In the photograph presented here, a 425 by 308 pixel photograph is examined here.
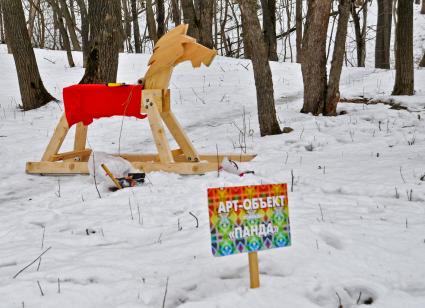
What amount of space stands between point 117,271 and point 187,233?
66 centimetres

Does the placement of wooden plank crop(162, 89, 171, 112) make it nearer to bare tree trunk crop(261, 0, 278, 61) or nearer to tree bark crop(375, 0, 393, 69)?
bare tree trunk crop(261, 0, 278, 61)

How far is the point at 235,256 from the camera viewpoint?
250 centimetres

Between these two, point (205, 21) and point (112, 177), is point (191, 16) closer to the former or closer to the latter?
point (205, 21)

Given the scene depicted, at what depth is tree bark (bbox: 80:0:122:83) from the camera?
25.9 ft

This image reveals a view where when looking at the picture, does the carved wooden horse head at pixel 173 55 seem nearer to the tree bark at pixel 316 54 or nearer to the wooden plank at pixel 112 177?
the wooden plank at pixel 112 177

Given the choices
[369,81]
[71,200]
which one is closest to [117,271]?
[71,200]

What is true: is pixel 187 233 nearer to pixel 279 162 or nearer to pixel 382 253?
pixel 382 253

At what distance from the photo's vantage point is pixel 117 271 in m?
2.38

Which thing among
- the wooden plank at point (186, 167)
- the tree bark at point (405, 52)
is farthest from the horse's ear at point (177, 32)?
the tree bark at point (405, 52)

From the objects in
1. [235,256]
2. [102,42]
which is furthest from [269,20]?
[235,256]

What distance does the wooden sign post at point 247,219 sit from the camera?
1.93 metres

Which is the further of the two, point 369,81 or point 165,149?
point 369,81

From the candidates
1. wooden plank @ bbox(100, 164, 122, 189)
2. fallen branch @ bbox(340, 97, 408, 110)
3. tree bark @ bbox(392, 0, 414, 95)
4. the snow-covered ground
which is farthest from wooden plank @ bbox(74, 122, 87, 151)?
tree bark @ bbox(392, 0, 414, 95)

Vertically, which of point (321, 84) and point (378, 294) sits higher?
point (321, 84)
